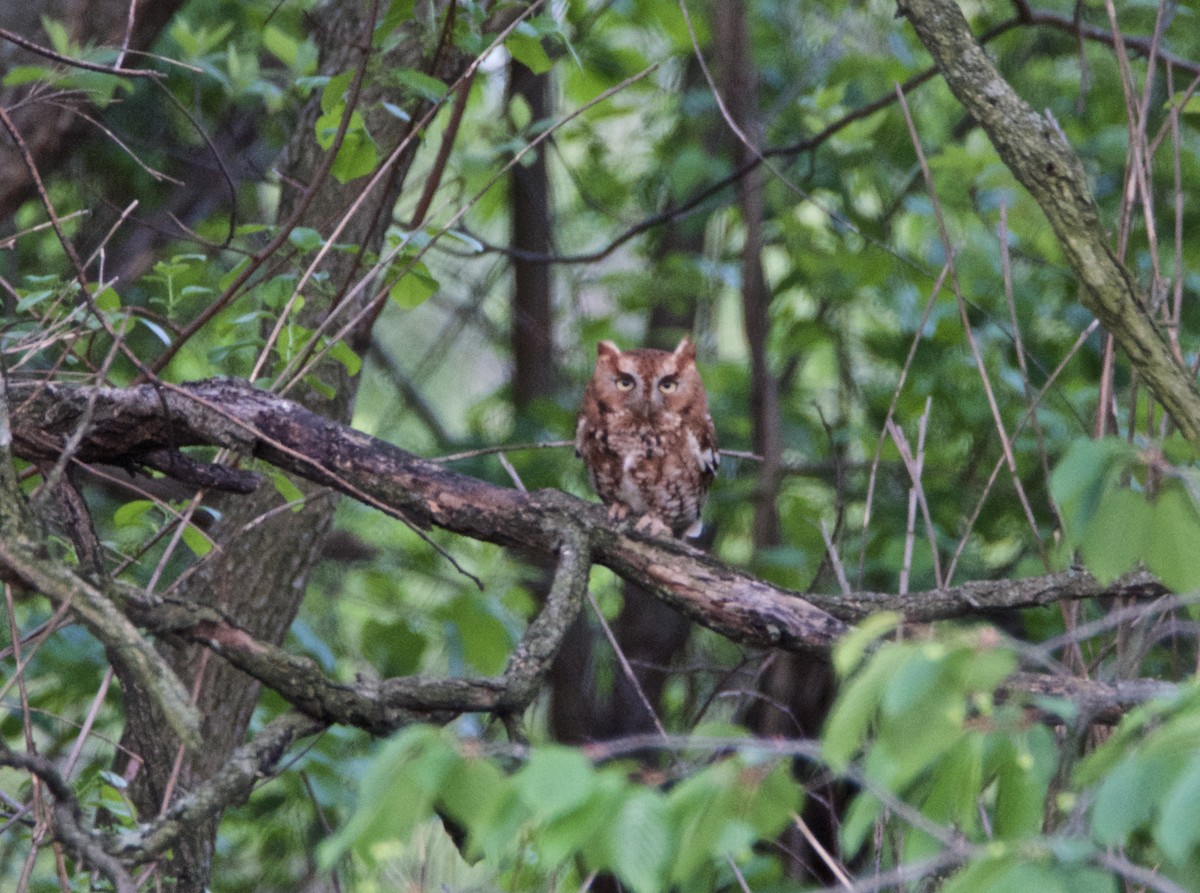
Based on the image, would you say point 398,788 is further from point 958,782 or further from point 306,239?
point 306,239

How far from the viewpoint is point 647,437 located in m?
3.79

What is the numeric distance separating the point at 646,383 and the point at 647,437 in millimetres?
159

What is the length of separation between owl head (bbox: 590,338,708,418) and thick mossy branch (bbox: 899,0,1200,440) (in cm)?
161

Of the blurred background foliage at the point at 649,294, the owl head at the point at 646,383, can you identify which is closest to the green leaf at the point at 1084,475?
the blurred background foliage at the point at 649,294

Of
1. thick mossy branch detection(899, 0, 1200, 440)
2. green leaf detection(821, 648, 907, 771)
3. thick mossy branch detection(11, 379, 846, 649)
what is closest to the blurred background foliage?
thick mossy branch detection(11, 379, 846, 649)

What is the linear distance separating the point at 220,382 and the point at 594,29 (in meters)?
Answer: 3.32

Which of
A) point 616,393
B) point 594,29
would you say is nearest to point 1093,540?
point 616,393

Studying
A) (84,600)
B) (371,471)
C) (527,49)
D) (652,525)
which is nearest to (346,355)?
(371,471)

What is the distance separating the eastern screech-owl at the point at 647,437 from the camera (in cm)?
377

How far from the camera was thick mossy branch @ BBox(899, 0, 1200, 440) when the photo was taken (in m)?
2.14

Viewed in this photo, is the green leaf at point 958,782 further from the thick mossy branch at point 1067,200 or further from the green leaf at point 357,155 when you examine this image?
the green leaf at point 357,155

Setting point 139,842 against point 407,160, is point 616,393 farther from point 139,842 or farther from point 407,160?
point 139,842

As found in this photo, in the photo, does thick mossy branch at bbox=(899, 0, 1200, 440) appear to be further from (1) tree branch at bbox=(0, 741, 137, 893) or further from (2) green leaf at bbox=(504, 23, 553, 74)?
(1) tree branch at bbox=(0, 741, 137, 893)

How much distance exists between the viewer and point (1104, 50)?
5160 mm
